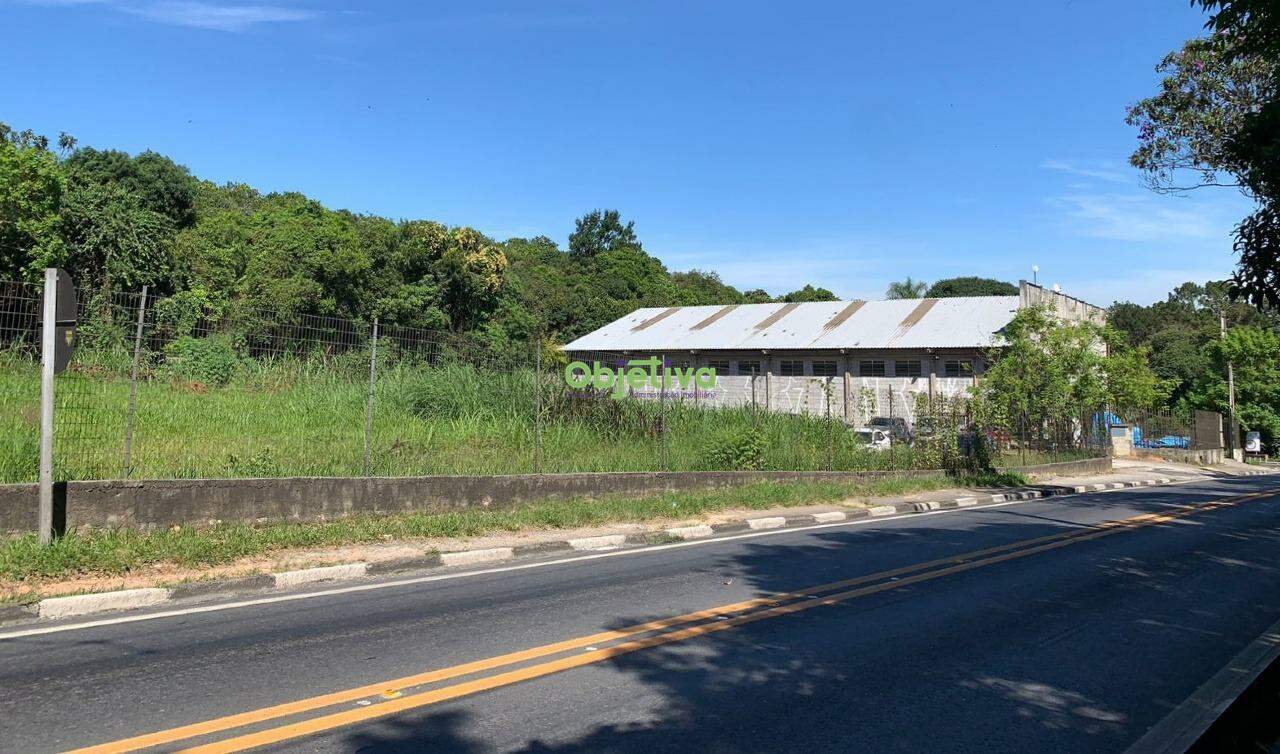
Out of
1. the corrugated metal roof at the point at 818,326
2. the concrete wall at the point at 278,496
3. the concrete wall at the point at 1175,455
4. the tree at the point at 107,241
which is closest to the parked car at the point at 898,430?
the concrete wall at the point at 278,496

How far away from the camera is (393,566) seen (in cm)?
866

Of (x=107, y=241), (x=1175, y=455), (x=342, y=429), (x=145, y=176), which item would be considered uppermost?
(x=145, y=176)

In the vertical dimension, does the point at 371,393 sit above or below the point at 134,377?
below

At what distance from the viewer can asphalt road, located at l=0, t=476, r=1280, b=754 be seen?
4246 millimetres

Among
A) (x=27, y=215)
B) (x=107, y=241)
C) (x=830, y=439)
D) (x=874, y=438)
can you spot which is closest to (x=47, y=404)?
(x=830, y=439)

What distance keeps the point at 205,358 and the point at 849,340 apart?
3382 cm

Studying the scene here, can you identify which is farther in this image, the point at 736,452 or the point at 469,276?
the point at 469,276

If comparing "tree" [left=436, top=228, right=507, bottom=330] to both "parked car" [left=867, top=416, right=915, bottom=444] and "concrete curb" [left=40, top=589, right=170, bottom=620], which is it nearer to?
"parked car" [left=867, top=416, right=915, bottom=444]

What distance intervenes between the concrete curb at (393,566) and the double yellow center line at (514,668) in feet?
11.0

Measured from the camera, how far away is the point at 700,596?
24.2 feet

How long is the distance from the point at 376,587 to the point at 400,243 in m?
34.2

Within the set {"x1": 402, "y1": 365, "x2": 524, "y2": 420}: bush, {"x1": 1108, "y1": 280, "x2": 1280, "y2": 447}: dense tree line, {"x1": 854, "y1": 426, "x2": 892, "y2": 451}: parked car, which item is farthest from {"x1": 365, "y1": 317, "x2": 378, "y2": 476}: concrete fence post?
{"x1": 1108, "y1": 280, "x2": 1280, "y2": 447}: dense tree line

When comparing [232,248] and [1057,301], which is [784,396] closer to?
[1057,301]

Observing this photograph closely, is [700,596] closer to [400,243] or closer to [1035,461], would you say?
[1035,461]
